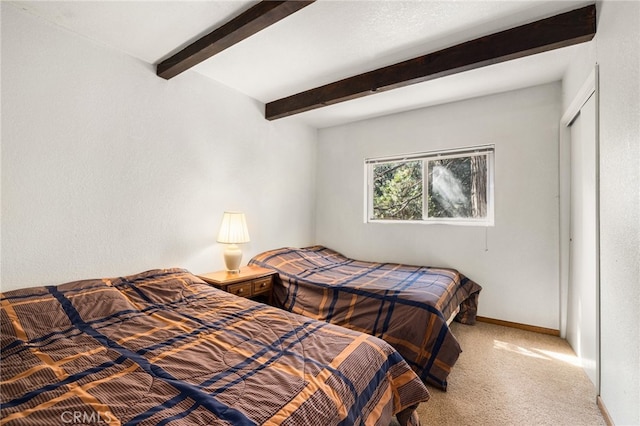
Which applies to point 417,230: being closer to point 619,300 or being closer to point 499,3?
point 619,300

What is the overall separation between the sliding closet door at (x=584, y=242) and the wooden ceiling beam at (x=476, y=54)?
48 cm

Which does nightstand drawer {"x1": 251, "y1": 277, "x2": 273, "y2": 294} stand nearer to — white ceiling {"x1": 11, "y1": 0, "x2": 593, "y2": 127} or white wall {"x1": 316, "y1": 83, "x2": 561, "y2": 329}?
white wall {"x1": 316, "y1": 83, "x2": 561, "y2": 329}

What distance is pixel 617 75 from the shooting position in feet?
4.78

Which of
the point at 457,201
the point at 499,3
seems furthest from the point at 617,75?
the point at 457,201

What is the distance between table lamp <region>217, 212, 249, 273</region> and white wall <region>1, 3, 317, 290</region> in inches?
7.1

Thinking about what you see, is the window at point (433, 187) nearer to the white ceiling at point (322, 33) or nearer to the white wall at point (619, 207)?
the white ceiling at point (322, 33)

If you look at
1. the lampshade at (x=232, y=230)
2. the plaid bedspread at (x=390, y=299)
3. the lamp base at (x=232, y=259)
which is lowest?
the plaid bedspread at (x=390, y=299)

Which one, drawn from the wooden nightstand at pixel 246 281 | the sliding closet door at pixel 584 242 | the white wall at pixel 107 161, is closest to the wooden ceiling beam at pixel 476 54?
the sliding closet door at pixel 584 242

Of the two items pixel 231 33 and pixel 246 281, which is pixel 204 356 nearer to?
pixel 246 281

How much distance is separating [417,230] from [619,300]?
1.96 m

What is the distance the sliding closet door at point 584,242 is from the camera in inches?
74.9

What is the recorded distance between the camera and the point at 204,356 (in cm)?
117

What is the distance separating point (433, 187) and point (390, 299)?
1.73m

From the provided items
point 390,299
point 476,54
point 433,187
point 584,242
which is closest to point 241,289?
point 390,299
